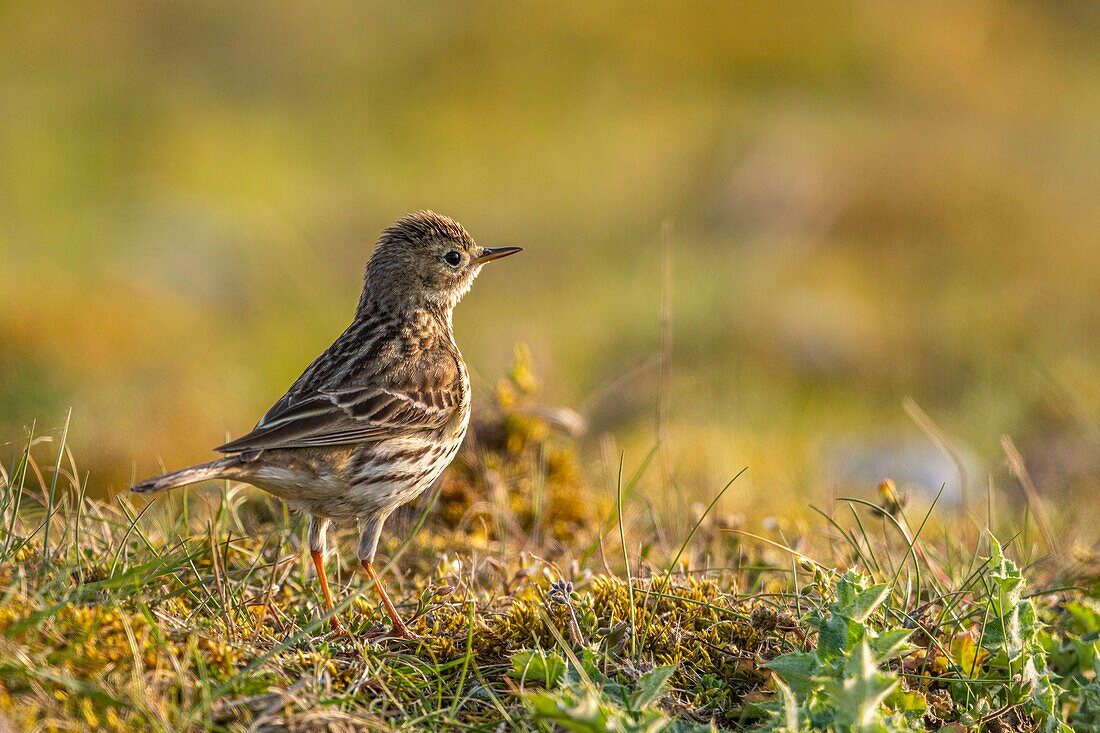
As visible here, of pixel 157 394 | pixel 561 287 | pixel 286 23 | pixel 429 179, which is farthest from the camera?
pixel 286 23

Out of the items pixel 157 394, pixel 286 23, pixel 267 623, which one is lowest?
pixel 157 394

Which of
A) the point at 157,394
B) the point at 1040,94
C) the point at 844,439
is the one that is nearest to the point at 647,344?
the point at 844,439

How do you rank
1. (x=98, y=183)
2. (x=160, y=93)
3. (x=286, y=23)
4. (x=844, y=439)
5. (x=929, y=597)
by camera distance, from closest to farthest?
(x=929, y=597)
(x=844, y=439)
(x=98, y=183)
(x=160, y=93)
(x=286, y=23)

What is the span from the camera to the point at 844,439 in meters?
10.0

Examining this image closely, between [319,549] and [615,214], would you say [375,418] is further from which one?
[615,214]

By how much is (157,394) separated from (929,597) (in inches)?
308

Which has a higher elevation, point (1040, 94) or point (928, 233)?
point (1040, 94)

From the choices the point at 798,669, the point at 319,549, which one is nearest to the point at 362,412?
the point at 319,549

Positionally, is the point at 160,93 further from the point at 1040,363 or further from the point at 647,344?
the point at 1040,363

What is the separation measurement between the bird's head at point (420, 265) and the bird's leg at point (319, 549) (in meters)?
1.49

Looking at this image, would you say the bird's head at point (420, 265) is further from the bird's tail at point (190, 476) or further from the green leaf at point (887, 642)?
the green leaf at point (887, 642)

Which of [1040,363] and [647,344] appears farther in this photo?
[647,344]

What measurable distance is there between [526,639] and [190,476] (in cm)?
130

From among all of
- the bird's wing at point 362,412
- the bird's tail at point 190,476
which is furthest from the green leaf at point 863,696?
the bird's wing at point 362,412
